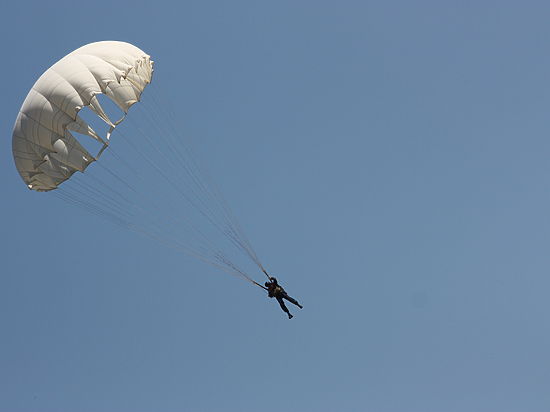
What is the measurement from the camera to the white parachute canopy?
44375 mm

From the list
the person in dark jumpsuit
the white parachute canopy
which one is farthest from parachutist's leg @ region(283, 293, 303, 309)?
the white parachute canopy

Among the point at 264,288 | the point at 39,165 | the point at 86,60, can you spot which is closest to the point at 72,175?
the point at 39,165

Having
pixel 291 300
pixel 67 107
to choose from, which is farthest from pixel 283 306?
pixel 67 107

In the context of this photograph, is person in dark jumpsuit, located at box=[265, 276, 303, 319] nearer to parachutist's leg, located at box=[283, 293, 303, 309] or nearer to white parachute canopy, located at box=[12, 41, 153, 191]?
parachutist's leg, located at box=[283, 293, 303, 309]

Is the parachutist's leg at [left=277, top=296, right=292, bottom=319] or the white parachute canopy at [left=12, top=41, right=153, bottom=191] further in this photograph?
the parachutist's leg at [left=277, top=296, right=292, bottom=319]

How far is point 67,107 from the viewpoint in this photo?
4428 centimetres

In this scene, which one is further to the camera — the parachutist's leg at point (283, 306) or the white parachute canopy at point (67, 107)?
the parachutist's leg at point (283, 306)

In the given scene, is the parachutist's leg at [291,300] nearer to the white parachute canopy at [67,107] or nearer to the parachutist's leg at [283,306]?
the parachutist's leg at [283,306]

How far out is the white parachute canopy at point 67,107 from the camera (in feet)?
146

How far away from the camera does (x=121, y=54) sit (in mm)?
46594

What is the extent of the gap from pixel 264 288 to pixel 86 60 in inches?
492

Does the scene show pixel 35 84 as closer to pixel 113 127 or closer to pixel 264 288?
pixel 113 127

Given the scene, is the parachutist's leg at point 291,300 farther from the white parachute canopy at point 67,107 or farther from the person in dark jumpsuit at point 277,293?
the white parachute canopy at point 67,107

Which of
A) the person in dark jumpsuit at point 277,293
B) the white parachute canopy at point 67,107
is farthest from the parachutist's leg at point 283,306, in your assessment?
the white parachute canopy at point 67,107
